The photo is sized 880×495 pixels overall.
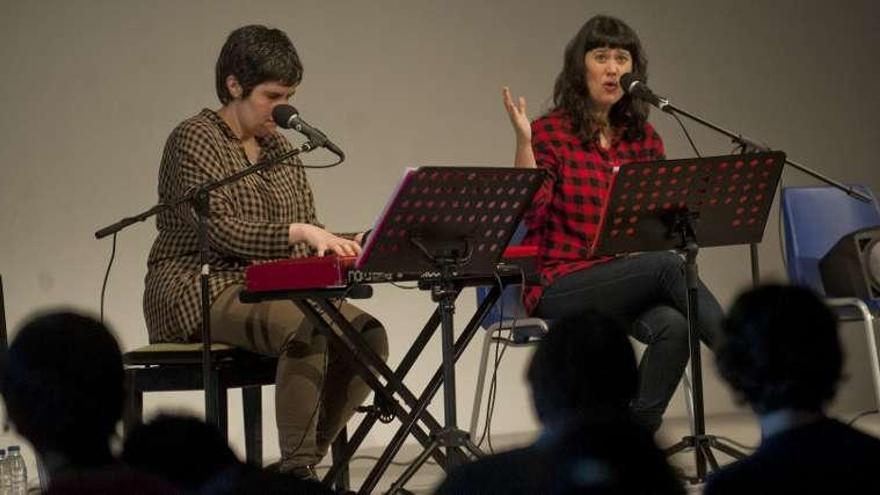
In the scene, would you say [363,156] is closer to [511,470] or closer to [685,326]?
[685,326]

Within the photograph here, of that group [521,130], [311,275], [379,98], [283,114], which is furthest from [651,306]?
[379,98]

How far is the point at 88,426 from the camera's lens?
1.62 meters

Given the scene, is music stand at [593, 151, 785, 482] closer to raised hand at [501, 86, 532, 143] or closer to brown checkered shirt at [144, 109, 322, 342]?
raised hand at [501, 86, 532, 143]

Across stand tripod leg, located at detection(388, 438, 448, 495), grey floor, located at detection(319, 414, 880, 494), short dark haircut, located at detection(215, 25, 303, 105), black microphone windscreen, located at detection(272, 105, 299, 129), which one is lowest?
grey floor, located at detection(319, 414, 880, 494)

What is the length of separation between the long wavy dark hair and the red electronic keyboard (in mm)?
880

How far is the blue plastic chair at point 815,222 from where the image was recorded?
468 cm

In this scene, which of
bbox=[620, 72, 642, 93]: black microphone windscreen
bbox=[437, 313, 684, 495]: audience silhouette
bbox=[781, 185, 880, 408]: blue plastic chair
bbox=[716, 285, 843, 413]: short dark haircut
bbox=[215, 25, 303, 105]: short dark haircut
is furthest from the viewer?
bbox=[781, 185, 880, 408]: blue plastic chair

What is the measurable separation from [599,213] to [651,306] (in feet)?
1.15

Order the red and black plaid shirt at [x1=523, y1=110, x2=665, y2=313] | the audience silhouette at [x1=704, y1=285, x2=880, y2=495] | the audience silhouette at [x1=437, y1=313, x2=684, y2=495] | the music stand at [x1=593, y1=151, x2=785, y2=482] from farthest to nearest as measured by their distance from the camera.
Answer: the red and black plaid shirt at [x1=523, y1=110, x2=665, y2=313] < the music stand at [x1=593, y1=151, x2=785, y2=482] < the audience silhouette at [x1=704, y1=285, x2=880, y2=495] < the audience silhouette at [x1=437, y1=313, x2=684, y2=495]

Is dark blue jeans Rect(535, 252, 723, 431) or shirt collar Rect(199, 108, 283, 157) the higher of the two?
shirt collar Rect(199, 108, 283, 157)

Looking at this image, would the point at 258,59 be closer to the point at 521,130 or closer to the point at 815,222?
the point at 521,130

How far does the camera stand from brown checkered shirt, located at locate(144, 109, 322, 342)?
3678mm

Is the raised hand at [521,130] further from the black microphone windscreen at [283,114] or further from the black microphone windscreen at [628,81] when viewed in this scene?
the black microphone windscreen at [283,114]

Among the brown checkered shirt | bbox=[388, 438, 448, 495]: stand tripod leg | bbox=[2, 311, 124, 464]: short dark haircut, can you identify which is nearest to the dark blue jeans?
bbox=[388, 438, 448, 495]: stand tripod leg
